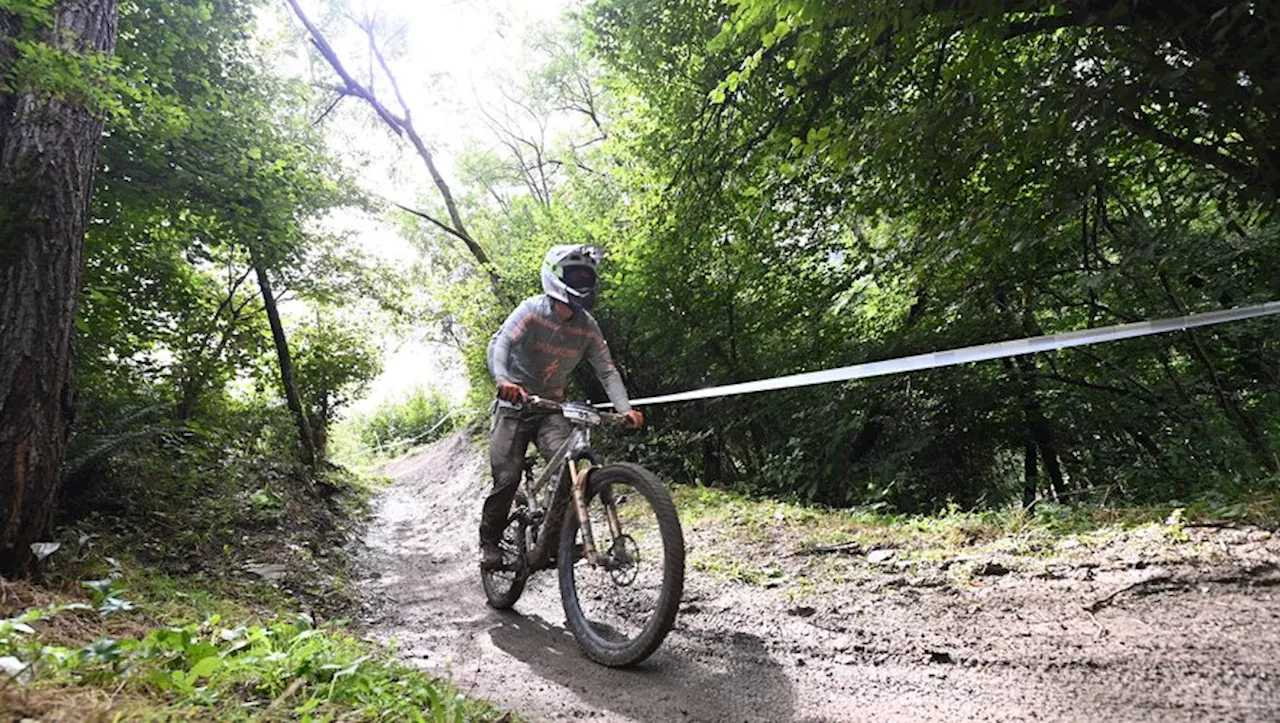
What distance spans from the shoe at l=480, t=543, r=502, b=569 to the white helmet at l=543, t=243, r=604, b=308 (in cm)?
171

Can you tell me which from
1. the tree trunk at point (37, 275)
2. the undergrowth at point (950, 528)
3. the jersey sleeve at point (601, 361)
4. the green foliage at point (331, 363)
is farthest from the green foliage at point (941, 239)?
the green foliage at point (331, 363)

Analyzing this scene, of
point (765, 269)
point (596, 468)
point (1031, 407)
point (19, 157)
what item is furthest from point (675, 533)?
point (1031, 407)

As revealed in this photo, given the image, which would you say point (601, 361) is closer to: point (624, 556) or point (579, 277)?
point (579, 277)

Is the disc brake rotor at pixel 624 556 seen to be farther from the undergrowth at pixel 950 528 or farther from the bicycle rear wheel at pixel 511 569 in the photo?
the undergrowth at pixel 950 528

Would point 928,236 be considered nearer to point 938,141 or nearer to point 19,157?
point 938,141

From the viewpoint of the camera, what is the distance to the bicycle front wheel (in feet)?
8.97

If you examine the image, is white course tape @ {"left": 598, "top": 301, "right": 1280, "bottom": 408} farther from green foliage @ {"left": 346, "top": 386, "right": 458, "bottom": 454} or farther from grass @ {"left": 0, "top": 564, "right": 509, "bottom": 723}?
green foliage @ {"left": 346, "top": 386, "right": 458, "bottom": 454}

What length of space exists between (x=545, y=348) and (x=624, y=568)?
1.44m

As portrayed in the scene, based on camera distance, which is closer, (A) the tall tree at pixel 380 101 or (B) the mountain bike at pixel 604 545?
(B) the mountain bike at pixel 604 545

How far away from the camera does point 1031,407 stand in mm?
6852

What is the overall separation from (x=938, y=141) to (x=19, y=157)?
540cm

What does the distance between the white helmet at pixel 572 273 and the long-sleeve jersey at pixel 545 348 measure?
0.50 feet

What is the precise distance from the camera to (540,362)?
12.9 feet

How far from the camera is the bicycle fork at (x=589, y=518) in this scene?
318cm
